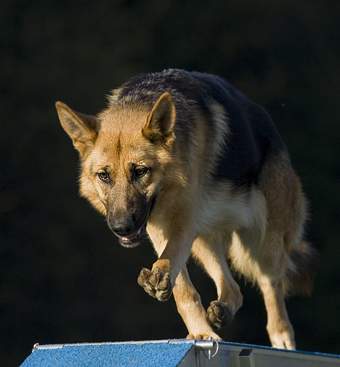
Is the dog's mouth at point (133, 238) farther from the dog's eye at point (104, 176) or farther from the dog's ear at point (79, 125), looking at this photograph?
the dog's ear at point (79, 125)

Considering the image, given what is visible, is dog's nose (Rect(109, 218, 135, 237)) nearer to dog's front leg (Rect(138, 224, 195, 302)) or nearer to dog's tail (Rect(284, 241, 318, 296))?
dog's front leg (Rect(138, 224, 195, 302))

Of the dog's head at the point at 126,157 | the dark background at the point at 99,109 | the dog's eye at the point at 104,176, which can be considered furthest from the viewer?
the dark background at the point at 99,109

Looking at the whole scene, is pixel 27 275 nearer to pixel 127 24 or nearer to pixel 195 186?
pixel 127 24

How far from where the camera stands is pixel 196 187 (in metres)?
6.33

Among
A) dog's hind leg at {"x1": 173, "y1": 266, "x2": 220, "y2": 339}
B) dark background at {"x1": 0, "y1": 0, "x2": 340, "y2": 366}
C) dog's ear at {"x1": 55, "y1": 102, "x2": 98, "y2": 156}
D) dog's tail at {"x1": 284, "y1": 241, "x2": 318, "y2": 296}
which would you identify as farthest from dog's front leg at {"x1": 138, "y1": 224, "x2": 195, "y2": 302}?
dark background at {"x1": 0, "y1": 0, "x2": 340, "y2": 366}

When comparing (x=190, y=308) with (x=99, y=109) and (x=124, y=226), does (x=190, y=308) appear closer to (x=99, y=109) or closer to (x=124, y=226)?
(x=124, y=226)

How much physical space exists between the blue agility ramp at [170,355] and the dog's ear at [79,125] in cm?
119

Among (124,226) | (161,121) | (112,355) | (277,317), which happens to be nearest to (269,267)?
(277,317)

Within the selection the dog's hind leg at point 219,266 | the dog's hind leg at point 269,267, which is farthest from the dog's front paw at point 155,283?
the dog's hind leg at point 269,267

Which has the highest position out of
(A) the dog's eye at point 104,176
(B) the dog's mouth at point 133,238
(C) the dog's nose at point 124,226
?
(A) the dog's eye at point 104,176

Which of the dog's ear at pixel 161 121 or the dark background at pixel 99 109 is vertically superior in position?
the dog's ear at pixel 161 121

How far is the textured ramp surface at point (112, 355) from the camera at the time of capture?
5039mm

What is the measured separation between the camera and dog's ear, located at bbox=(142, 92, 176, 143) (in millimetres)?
5988

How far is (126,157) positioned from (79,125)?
398 millimetres
